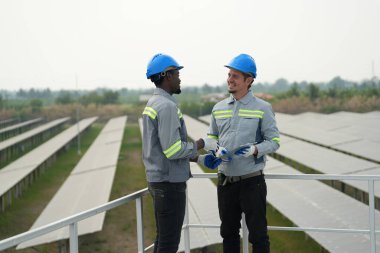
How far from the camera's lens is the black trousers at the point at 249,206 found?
10.5ft

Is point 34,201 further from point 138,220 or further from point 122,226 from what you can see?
point 138,220

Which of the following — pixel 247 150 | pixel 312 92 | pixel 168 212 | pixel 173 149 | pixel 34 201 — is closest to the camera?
pixel 173 149

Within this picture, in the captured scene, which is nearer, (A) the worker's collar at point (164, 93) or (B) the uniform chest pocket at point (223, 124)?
(A) the worker's collar at point (164, 93)

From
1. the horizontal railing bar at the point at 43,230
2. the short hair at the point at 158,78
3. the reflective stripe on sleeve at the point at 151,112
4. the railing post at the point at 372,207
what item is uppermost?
the short hair at the point at 158,78

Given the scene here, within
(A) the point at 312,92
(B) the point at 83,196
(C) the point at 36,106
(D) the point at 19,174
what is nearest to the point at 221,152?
(B) the point at 83,196

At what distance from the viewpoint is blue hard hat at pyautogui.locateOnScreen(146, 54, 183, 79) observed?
297 centimetres

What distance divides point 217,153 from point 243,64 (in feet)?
2.21

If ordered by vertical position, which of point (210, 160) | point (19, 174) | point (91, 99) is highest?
point (91, 99)

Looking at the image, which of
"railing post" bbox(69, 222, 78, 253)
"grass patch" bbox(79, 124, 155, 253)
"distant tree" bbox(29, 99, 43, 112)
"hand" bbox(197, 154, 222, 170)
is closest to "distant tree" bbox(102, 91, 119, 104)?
"distant tree" bbox(29, 99, 43, 112)

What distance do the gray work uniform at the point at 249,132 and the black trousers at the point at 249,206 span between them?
0.10 metres

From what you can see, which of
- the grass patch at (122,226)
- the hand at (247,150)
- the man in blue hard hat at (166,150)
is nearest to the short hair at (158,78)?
the man in blue hard hat at (166,150)

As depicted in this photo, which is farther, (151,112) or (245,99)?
(245,99)

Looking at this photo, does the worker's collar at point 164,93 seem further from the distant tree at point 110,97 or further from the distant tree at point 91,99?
the distant tree at point 110,97

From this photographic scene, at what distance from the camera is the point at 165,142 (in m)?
2.80
